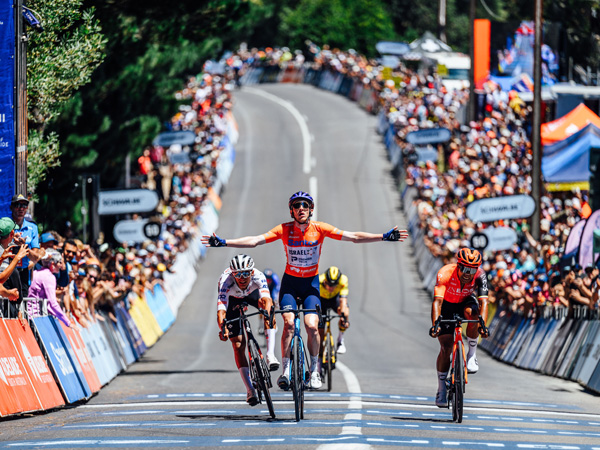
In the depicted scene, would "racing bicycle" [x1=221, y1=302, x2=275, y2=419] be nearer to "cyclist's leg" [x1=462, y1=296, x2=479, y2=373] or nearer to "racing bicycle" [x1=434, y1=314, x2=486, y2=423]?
"racing bicycle" [x1=434, y1=314, x2=486, y2=423]

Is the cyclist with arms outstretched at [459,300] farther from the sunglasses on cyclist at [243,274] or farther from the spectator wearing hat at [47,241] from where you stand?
the spectator wearing hat at [47,241]

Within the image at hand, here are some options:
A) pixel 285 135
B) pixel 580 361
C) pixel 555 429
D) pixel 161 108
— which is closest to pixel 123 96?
pixel 161 108

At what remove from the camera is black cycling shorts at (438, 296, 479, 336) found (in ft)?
47.7

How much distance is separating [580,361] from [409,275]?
21.9 meters

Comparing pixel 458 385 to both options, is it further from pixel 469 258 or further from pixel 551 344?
pixel 551 344

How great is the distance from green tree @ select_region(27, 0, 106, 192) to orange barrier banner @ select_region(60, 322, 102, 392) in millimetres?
3815

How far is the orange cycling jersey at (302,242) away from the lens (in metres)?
14.3

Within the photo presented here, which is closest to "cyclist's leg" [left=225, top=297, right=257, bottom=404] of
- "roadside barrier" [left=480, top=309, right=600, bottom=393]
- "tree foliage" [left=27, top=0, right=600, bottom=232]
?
"roadside barrier" [left=480, top=309, right=600, bottom=393]

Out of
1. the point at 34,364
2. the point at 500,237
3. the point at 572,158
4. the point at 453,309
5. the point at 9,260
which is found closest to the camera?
the point at 453,309

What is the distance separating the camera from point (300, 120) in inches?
2726

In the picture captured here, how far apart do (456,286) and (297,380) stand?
230 centimetres

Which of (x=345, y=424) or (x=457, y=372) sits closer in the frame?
(x=345, y=424)

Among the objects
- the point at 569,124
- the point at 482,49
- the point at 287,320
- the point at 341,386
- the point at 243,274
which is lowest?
the point at 341,386

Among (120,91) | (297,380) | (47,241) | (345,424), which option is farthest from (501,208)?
(345,424)
